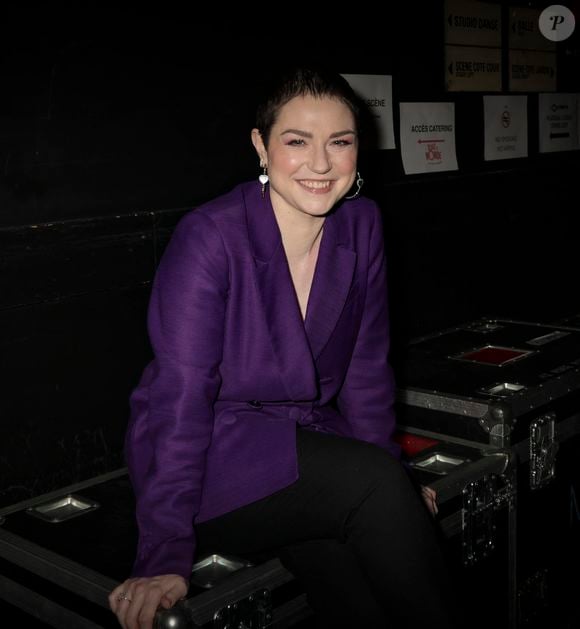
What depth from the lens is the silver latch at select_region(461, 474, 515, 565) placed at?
2.17 meters

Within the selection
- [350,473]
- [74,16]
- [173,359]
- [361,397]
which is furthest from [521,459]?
[74,16]

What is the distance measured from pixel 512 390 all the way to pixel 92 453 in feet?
3.66

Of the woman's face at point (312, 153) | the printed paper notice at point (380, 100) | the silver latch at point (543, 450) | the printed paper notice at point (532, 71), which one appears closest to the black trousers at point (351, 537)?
the woman's face at point (312, 153)

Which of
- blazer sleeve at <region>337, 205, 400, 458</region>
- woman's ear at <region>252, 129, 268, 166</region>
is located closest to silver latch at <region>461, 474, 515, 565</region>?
blazer sleeve at <region>337, 205, 400, 458</region>

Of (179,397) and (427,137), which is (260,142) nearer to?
(179,397)

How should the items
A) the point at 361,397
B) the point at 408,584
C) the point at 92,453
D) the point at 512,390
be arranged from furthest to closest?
1. the point at 512,390
2. the point at 92,453
3. the point at 361,397
4. the point at 408,584

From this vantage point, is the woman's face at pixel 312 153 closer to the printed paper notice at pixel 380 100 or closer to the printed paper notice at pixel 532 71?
the printed paper notice at pixel 380 100

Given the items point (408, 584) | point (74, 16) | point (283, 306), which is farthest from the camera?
point (74, 16)

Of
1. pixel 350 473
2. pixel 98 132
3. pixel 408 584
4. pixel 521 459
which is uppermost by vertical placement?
pixel 98 132

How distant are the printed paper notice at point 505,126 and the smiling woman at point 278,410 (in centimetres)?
186

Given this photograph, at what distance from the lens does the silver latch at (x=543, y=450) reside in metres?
2.49

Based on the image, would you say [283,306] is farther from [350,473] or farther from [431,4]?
[431,4]

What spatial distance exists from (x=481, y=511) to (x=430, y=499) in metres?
0.36

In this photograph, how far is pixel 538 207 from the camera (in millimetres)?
3857
